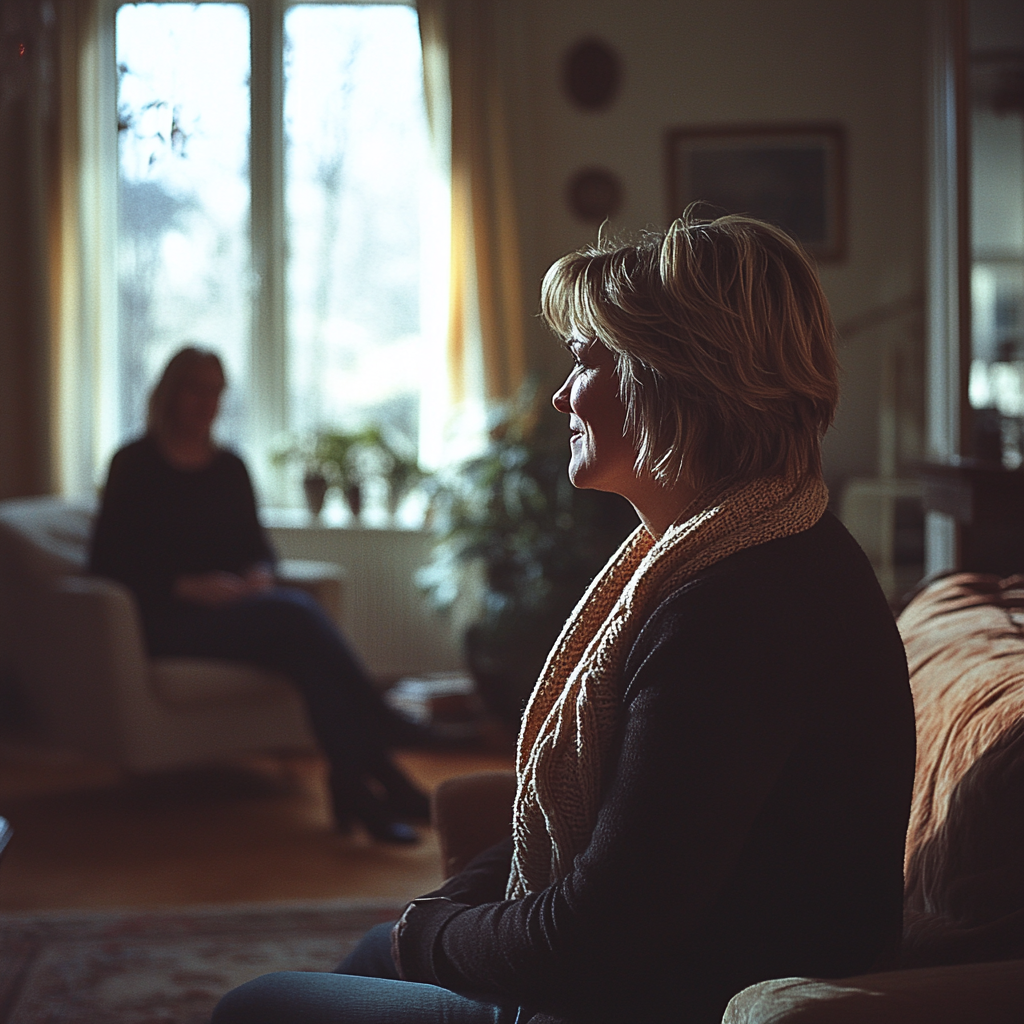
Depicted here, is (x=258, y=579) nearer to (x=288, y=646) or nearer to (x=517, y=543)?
(x=288, y=646)

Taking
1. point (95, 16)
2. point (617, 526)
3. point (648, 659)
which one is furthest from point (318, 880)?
point (95, 16)

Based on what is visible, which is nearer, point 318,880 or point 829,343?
point 829,343

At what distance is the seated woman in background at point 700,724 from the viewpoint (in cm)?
83

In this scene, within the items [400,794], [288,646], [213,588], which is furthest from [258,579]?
[400,794]

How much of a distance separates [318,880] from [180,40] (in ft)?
9.80

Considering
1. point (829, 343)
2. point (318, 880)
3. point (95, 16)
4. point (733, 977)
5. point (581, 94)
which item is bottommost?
point (318, 880)

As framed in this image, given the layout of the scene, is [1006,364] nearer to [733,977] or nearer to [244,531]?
[244,531]

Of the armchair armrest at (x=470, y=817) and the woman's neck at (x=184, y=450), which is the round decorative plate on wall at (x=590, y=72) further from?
the armchair armrest at (x=470, y=817)

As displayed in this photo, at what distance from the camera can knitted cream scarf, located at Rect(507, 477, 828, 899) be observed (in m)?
0.91

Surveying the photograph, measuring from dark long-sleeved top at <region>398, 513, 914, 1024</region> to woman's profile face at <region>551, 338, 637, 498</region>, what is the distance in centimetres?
17

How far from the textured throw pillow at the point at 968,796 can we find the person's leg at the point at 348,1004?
0.39 meters

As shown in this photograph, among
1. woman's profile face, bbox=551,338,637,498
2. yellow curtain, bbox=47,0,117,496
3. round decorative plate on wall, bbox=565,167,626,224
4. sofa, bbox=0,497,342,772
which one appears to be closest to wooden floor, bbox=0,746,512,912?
sofa, bbox=0,497,342,772

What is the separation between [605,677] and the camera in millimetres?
918

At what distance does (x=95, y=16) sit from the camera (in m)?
4.16
